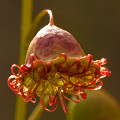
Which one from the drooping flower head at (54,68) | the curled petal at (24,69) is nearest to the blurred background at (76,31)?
the drooping flower head at (54,68)

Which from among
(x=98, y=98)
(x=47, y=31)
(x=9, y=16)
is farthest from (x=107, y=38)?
(x=47, y=31)

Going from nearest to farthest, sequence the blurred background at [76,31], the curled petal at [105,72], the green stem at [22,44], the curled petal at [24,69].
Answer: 1. the curled petal at [24,69]
2. the curled petal at [105,72]
3. the green stem at [22,44]
4. the blurred background at [76,31]

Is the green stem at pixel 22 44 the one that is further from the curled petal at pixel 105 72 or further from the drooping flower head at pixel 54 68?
the curled petal at pixel 105 72

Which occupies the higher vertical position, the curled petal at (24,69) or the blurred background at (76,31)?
the curled petal at (24,69)

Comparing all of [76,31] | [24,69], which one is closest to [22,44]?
[24,69]

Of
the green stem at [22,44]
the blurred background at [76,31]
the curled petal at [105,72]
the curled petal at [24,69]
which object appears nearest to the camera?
the curled petal at [24,69]

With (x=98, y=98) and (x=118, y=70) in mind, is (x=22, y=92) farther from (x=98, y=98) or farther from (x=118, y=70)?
(x=118, y=70)

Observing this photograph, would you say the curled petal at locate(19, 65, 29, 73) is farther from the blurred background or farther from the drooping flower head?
the blurred background
